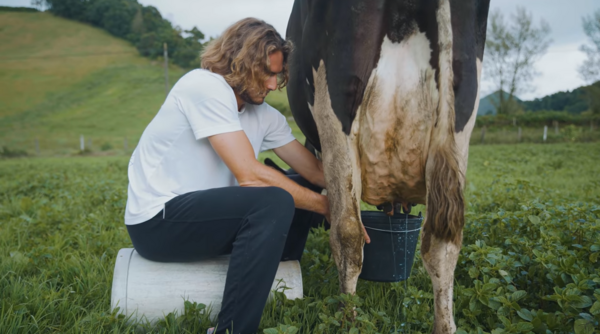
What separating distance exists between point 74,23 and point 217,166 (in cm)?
7462

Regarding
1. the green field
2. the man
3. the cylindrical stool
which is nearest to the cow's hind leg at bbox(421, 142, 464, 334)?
the green field

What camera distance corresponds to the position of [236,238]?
2109 millimetres

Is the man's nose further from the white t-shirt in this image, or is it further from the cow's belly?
the cow's belly

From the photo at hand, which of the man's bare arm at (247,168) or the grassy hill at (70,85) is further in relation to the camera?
the grassy hill at (70,85)

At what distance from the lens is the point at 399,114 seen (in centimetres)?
208

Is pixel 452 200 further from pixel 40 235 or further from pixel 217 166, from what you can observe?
pixel 40 235

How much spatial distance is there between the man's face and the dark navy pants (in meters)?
0.56

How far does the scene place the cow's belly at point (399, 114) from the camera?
202 centimetres

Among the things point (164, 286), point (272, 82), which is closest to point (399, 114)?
point (272, 82)

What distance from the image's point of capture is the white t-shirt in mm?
2186

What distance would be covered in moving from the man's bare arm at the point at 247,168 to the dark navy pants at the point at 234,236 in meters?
0.10

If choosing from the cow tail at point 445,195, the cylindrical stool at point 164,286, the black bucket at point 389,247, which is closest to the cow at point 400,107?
the cow tail at point 445,195

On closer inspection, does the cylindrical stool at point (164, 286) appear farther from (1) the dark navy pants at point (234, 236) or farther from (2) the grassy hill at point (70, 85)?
(2) the grassy hill at point (70, 85)

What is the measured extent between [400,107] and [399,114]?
0.11 feet
